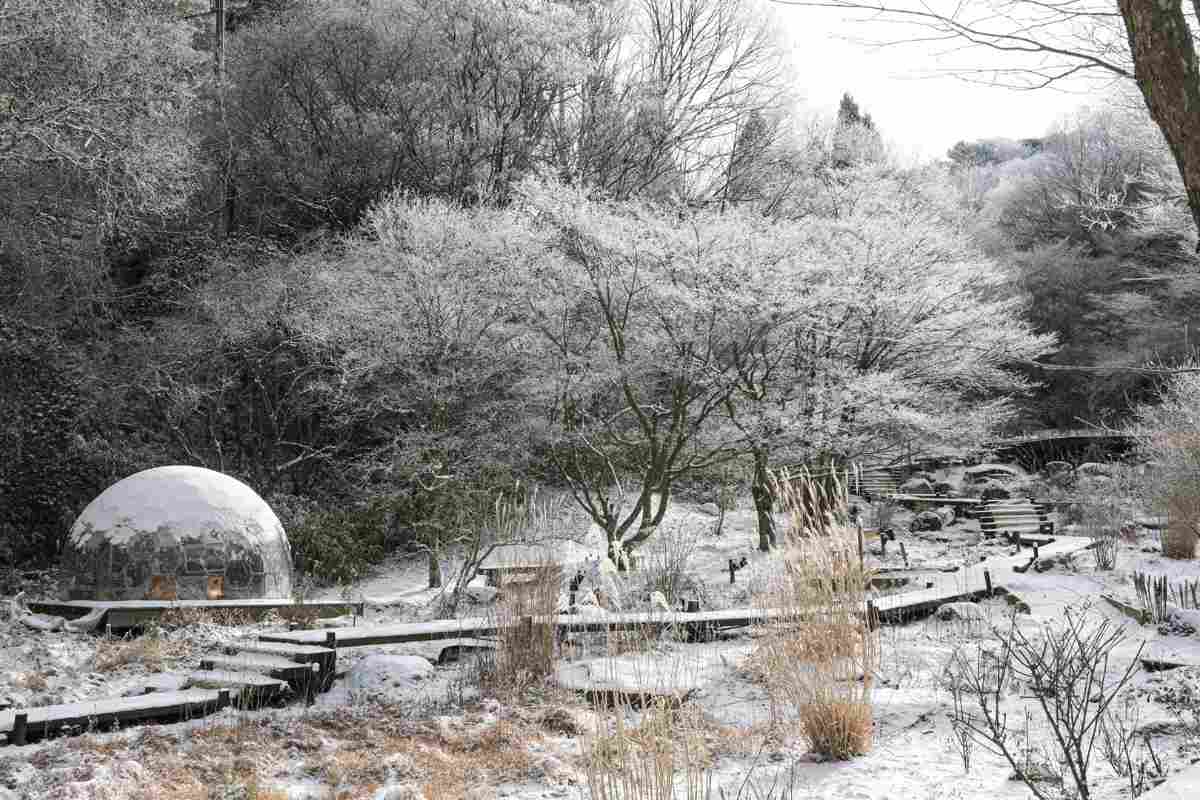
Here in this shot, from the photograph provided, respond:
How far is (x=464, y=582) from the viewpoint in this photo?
409 inches

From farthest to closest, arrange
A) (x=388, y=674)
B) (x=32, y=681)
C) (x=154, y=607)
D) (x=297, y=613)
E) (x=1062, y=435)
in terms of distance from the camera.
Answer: (x=1062, y=435)
(x=297, y=613)
(x=154, y=607)
(x=388, y=674)
(x=32, y=681)

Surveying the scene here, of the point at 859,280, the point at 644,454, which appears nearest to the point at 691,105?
the point at 859,280

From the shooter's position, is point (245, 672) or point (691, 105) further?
point (691, 105)

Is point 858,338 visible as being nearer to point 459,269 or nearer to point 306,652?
point 459,269

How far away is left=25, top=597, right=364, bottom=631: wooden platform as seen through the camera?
9.30 m

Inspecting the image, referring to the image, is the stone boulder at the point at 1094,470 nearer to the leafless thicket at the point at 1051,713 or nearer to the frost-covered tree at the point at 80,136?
the leafless thicket at the point at 1051,713

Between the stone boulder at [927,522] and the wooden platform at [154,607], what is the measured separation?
513 inches

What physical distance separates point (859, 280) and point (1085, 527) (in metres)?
6.27

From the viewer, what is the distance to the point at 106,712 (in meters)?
5.74

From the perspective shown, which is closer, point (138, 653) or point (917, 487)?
point (138, 653)

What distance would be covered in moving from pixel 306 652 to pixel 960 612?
5.94 meters

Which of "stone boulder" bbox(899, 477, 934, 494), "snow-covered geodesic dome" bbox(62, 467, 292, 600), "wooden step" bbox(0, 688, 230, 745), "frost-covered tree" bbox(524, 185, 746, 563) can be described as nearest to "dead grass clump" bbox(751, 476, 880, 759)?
"wooden step" bbox(0, 688, 230, 745)

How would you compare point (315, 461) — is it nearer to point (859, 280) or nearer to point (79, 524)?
point (79, 524)

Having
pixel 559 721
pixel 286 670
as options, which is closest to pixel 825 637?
pixel 559 721
